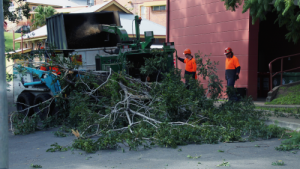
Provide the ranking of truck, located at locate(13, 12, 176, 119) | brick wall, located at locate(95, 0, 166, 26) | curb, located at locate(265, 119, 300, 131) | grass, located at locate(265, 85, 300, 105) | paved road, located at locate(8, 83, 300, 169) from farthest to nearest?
1. brick wall, located at locate(95, 0, 166, 26)
2. grass, located at locate(265, 85, 300, 105)
3. truck, located at locate(13, 12, 176, 119)
4. curb, located at locate(265, 119, 300, 131)
5. paved road, located at locate(8, 83, 300, 169)

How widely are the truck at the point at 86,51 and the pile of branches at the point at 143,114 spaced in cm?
47

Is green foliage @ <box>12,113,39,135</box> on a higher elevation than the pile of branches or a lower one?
lower

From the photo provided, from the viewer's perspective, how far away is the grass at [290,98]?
11.2 metres

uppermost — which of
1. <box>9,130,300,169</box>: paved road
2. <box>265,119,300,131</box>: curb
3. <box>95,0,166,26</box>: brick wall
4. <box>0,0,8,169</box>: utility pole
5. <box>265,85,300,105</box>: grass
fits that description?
<box>95,0,166,26</box>: brick wall

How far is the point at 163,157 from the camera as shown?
5.63m

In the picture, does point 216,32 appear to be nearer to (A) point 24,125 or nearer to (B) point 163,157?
(A) point 24,125

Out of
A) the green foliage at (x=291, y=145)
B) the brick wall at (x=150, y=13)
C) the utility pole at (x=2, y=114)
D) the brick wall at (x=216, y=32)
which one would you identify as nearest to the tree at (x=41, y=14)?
the brick wall at (x=150, y=13)

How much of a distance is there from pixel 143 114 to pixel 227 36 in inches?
292

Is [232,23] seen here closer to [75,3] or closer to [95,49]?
[95,49]

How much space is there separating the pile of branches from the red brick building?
3.91 meters

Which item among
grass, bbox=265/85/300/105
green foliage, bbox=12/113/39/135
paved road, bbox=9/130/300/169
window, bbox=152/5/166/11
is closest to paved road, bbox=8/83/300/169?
paved road, bbox=9/130/300/169

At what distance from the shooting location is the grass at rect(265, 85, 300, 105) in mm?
11199

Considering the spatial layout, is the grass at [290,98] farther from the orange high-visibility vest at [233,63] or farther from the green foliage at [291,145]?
the green foliage at [291,145]

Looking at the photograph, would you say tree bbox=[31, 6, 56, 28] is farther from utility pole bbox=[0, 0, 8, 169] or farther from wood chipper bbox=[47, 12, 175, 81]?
utility pole bbox=[0, 0, 8, 169]
